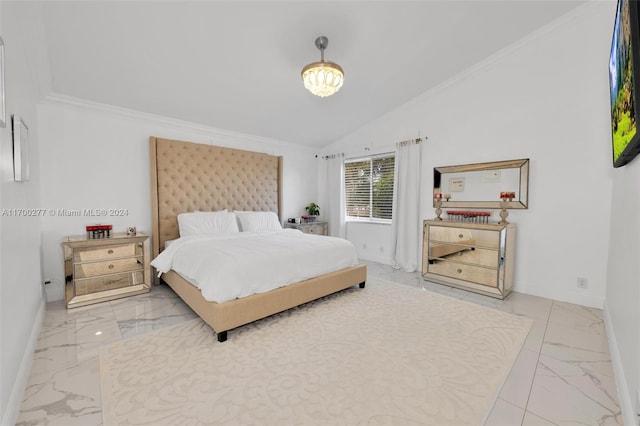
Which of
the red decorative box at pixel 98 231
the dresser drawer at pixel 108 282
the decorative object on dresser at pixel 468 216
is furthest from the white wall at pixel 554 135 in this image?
the red decorative box at pixel 98 231

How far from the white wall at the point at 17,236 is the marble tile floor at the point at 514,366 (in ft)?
0.49

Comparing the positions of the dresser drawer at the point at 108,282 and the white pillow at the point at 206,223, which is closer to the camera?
the dresser drawer at the point at 108,282

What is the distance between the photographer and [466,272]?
11.4 ft

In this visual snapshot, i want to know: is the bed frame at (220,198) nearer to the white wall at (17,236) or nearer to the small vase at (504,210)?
the white wall at (17,236)

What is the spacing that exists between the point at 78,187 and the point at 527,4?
5307 millimetres

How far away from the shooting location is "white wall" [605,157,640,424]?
1.40 metres

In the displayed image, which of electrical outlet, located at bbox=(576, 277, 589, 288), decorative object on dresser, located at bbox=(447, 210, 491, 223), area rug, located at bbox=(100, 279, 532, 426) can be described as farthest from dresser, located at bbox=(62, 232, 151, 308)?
electrical outlet, located at bbox=(576, 277, 589, 288)

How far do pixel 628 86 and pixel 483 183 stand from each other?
2.38m

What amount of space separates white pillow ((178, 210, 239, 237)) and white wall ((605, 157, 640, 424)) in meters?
3.88

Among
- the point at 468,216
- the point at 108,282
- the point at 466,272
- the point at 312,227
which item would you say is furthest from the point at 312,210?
the point at 108,282

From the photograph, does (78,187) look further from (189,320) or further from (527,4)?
(527,4)

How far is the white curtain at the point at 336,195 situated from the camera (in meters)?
5.41

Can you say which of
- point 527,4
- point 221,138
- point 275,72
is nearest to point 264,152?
point 221,138

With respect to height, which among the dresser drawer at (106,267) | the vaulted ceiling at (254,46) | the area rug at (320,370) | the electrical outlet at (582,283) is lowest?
the area rug at (320,370)
